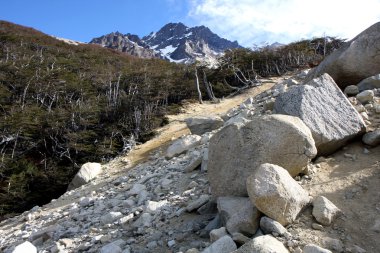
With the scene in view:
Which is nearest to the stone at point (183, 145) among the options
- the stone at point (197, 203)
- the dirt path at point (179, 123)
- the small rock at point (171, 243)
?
the dirt path at point (179, 123)

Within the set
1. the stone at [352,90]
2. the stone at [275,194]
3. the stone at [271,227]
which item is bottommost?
the stone at [271,227]

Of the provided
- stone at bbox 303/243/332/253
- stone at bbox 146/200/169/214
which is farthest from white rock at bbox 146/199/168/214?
stone at bbox 303/243/332/253

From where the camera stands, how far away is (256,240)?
4.22m

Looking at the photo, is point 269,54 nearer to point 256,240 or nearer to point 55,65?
point 55,65

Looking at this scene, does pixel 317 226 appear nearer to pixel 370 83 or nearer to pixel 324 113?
pixel 324 113

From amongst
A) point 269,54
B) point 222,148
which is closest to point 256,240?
point 222,148

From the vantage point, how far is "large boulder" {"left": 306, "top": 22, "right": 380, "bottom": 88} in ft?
31.0

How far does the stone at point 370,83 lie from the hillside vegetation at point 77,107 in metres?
13.0

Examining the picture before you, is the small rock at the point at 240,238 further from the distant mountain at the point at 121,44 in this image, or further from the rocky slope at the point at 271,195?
the distant mountain at the point at 121,44

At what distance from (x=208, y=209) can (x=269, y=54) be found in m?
31.6

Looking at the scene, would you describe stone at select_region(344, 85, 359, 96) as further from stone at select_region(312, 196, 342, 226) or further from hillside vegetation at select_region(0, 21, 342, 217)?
hillside vegetation at select_region(0, 21, 342, 217)

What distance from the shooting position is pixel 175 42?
163625 mm

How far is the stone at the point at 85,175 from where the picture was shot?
49.9 feet

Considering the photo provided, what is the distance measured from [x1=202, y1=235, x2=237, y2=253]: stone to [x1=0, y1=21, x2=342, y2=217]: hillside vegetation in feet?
42.1
